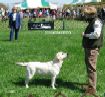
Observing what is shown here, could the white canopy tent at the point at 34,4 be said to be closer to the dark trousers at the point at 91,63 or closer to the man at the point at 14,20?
the man at the point at 14,20

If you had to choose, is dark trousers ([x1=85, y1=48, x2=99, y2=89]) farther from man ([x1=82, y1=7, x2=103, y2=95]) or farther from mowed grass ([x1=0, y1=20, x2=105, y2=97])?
mowed grass ([x1=0, y1=20, x2=105, y2=97])

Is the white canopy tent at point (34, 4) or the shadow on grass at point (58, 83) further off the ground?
the shadow on grass at point (58, 83)

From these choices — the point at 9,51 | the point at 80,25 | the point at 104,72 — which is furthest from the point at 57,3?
the point at 104,72

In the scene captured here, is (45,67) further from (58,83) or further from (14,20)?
(14,20)

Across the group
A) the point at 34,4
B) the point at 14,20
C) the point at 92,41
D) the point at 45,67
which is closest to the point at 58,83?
the point at 45,67

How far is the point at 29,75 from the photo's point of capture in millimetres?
11320

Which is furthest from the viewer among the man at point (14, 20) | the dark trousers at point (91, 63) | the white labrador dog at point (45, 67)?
the man at point (14, 20)

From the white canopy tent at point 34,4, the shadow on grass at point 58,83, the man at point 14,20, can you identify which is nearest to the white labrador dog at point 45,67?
the shadow on grass at point 58,83

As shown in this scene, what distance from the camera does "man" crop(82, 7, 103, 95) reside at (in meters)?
10.6

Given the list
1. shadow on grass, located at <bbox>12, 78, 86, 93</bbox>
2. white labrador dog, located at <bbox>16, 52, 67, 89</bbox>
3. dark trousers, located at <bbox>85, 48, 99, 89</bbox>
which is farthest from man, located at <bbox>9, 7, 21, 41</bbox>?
dark trousers, located at <bbox>85, 48, 99, 89</bbox>

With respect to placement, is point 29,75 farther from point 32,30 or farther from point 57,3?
point 57,3

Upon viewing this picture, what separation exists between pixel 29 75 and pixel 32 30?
26057 millimetres

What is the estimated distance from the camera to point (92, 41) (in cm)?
1084

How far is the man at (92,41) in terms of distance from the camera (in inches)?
418
